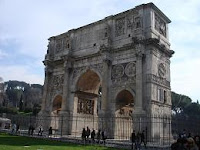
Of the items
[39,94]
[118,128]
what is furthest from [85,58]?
[39,94]

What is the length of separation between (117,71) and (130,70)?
1505mm

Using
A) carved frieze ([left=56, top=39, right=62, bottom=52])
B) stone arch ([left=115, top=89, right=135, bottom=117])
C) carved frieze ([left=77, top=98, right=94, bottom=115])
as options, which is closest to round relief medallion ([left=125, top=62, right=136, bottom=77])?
stone arch ([left=115, top=89, right=135, bottom=117])

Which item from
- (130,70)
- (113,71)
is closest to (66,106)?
(113,71)

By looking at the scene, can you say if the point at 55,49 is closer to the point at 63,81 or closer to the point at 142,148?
the point at 63,81

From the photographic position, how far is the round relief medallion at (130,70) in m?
22.3

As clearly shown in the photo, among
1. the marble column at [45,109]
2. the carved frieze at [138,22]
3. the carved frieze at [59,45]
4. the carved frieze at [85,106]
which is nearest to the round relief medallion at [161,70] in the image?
the carved frieze at [138,22]

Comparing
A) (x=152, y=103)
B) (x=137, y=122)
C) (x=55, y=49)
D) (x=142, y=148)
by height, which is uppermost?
(x=55, y=49)

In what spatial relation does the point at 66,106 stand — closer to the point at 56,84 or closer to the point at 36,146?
the point at 56,84

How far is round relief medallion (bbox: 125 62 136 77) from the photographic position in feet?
73.2

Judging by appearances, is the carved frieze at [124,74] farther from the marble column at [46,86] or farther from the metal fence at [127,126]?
the marble column at [46,86]

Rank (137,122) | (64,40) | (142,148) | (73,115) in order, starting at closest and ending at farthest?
(142,148) < (137,122) < (73,115) < (64,40)

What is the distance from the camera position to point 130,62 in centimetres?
2275

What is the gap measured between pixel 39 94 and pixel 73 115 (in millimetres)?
61609

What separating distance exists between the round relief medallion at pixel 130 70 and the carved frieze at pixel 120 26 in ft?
11.5
